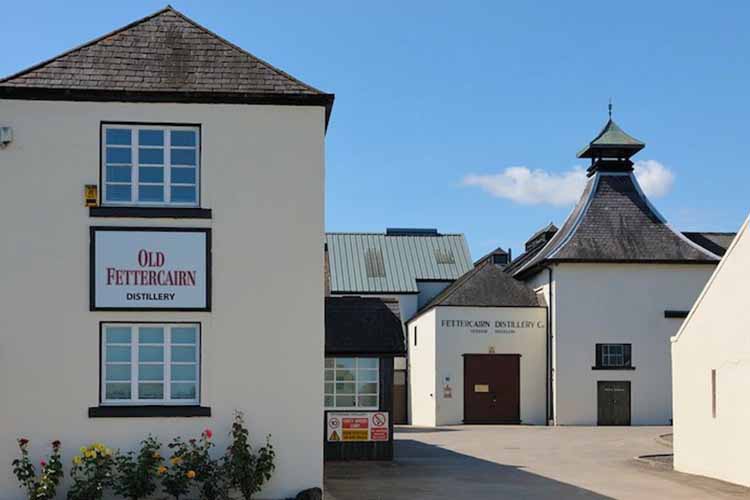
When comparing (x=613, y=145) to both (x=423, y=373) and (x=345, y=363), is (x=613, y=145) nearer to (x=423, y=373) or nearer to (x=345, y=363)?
(x=423, y=373)

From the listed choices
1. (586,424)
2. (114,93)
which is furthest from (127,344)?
(586,424)

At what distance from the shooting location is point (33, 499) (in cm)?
1349

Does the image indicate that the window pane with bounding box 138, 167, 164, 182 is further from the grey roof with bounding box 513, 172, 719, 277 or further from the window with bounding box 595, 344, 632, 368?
the window with bounding box 595, 344, 632, 368

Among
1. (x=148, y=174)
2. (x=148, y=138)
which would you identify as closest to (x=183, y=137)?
(x=148, y=138)

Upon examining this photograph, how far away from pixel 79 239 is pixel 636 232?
1159 inches

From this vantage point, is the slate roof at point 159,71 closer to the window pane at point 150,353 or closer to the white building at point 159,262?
the white building at point 159,262

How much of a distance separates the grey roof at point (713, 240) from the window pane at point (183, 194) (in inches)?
1199

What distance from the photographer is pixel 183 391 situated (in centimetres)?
1442

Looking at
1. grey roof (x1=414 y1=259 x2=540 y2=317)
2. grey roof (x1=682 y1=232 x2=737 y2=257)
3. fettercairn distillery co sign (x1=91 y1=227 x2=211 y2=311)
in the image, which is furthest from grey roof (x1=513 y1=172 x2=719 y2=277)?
fettercairn distillery co sign (x1=91 y1=227 x2=211 y2=311)

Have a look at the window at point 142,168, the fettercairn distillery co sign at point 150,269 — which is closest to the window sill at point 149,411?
the fettercairn distillery co sign at point 150,269

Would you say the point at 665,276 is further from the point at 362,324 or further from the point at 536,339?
the point at 362,324

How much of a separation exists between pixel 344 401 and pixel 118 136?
8644 mm

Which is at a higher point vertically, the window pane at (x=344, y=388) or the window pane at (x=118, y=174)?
the window pane at (x=118, y=174)

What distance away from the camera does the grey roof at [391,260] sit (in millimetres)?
50188
